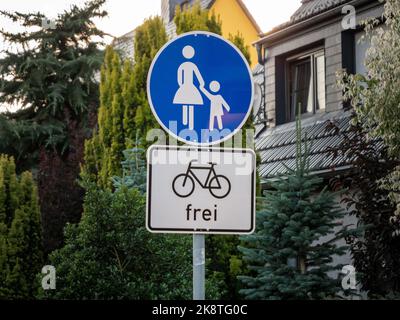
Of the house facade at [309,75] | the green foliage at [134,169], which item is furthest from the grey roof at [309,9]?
the green foliage at [134,169]

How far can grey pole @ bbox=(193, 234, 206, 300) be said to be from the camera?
5.78m

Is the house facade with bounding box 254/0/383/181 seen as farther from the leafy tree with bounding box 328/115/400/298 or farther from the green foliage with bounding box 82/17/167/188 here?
the green foliage with bounding box 82/17/167/188

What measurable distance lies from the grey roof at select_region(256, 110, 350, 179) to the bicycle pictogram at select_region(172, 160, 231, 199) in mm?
9536

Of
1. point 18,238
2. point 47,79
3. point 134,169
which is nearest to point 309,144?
point 134,169

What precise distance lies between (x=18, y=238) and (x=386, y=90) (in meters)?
6.51

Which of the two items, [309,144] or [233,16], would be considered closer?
[309,144]

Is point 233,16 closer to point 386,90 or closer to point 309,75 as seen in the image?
point 309,75

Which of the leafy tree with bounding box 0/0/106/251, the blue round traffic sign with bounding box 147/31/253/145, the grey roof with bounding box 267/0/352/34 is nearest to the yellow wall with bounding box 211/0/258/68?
the leafy tree with bounding box 0/0/106/251

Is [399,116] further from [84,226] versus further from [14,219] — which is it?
[14,219]

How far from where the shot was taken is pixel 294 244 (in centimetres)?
1265

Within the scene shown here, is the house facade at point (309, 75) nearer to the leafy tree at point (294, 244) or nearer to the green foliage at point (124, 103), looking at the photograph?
the green foliage at point (124, 103)
